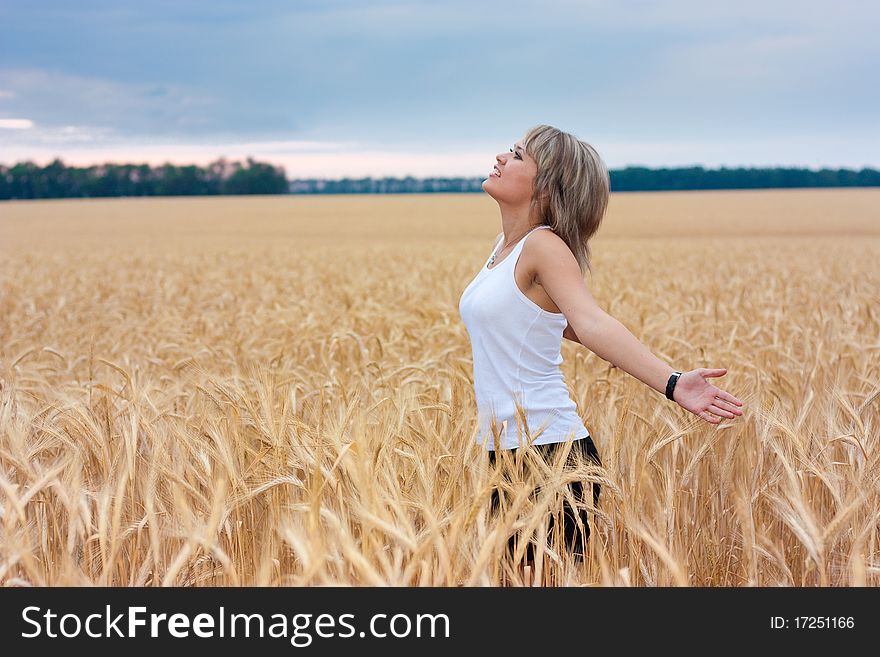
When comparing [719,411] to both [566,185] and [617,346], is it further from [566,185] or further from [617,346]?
[566,185]

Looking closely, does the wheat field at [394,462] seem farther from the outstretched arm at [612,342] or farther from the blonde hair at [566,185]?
the blonde hair at [566,185]

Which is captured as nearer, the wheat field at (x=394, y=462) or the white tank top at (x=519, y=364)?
the wheat field at (x=394, y=462)

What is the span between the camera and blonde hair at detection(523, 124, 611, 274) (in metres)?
2.52

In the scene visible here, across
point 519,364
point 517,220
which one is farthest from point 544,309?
point 517,220

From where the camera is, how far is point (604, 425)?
2.96 m

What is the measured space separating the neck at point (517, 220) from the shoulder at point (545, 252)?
0.15m

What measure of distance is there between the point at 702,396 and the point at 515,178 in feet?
2.86

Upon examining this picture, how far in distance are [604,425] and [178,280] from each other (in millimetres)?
10704

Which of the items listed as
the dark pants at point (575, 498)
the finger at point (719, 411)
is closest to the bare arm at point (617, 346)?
the finger at point (719, 411)

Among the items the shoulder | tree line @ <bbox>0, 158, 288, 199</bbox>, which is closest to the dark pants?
the shoulder

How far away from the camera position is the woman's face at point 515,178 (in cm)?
257

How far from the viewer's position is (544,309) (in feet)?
8.23
